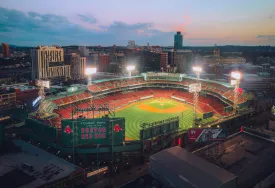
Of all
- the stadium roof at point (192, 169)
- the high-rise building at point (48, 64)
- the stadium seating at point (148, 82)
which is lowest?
the stadium roof at point (192, 169)

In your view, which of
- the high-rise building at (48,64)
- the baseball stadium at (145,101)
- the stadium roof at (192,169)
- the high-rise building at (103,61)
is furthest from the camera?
the high-rise building at (103,61)

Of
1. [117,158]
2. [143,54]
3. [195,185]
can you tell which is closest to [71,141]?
[117,158]

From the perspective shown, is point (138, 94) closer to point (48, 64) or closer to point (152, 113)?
point (152, 113)

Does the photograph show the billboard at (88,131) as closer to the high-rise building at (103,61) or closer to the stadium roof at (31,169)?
the stadium roof at (31,169)

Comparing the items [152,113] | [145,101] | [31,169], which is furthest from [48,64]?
[31,169]

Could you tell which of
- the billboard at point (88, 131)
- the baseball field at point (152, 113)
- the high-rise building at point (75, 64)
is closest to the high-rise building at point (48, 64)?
the high-rise building at point (75, 64)

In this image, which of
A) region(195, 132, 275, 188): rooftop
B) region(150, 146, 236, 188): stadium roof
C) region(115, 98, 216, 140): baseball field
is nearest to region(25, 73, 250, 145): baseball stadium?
region(115, 98, 216, 140): baseball field

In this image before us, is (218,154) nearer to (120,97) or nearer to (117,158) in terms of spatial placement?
(117,158)
